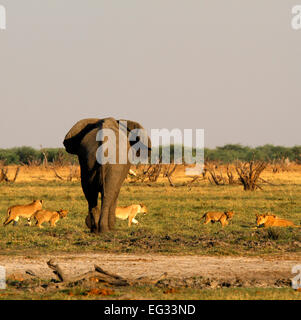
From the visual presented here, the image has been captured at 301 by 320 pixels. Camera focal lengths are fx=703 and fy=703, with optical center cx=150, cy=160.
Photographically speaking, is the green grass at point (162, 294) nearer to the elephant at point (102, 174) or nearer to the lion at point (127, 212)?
the elephant at point (102, 174)

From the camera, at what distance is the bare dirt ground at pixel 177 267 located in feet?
31.1

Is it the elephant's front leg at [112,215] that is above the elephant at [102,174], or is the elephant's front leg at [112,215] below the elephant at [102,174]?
below

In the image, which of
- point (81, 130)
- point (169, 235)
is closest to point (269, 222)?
point (169, 235)

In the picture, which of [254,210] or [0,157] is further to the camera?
[0,157]

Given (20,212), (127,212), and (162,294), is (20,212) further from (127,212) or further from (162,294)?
(162,294)

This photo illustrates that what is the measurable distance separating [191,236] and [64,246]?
2.69 metres

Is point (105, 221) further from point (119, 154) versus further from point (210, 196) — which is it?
point (210, 196)

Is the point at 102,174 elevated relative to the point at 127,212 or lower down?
elevated

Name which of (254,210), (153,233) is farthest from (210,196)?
(153,233)

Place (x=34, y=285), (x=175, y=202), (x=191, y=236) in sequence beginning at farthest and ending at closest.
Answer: (x=175, y=202), (x=191, y=236), (x=34, y=285)

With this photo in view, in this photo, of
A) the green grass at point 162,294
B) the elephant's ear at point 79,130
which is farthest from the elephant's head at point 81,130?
the green grass at point 162,294

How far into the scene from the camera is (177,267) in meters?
10.5

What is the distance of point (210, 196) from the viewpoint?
25.5m

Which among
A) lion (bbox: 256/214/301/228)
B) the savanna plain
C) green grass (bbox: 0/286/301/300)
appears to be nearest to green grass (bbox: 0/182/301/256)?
the savanna plain
